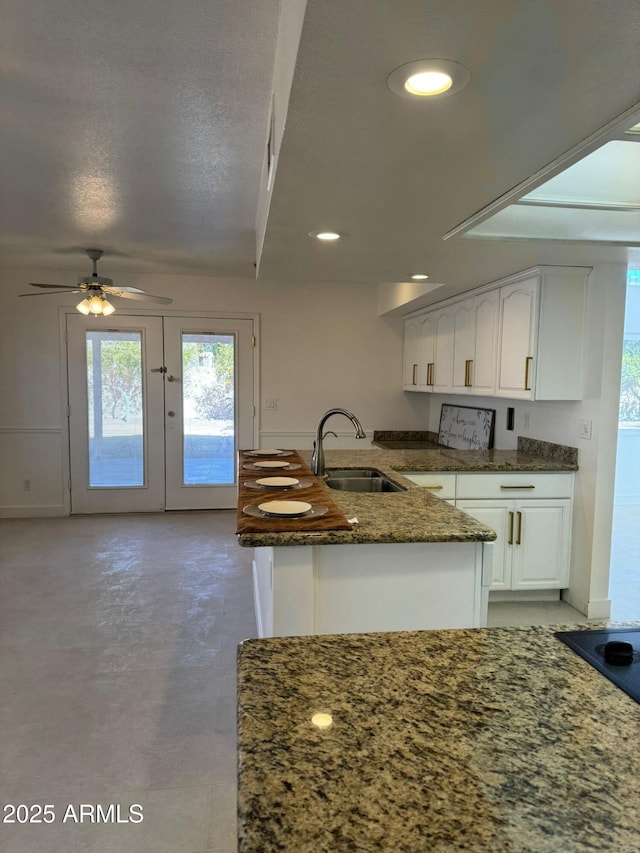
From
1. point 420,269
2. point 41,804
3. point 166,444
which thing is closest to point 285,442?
point 166,444

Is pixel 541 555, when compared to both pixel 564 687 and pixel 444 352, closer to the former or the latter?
pixel 444 352

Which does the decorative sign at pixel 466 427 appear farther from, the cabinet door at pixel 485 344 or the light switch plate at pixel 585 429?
the light switch plate at pixel 585 429

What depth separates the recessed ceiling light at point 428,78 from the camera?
1.08m

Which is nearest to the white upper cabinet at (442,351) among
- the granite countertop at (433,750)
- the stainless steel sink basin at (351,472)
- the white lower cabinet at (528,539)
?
the white lower cabinet at (528,539)

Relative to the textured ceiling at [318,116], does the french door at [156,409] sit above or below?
below

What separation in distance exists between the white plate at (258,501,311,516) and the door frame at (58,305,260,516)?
3.42 m

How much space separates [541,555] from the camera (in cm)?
335

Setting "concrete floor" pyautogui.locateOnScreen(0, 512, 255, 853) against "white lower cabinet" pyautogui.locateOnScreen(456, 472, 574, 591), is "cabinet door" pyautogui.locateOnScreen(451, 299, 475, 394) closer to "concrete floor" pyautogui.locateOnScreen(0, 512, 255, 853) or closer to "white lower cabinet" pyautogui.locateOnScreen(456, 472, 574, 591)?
"white lower cabinet" pyautogui.locateOnScreen(456, 472, 574, 591)

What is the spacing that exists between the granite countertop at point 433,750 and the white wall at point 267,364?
14.9 feet

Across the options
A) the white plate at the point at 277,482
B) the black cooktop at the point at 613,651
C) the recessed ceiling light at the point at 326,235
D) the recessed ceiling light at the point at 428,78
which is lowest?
the black cooktop at the point at 613,651

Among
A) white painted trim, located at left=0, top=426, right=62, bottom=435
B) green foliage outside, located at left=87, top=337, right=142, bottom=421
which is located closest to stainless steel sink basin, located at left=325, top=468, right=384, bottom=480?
green foliage outside, located at left=87, top=337, right=142, bottom=421

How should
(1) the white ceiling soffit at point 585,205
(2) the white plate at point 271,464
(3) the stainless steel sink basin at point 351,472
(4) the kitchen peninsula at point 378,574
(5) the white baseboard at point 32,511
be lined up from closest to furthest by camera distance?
(4) the kitchen peninsula at point 378,574 → (1) the white ceiling soffit at point 585,205 → (2) the white plate at point 271,464 → (3) the stainless steel sink basin at point 351,472 → (5) the white baseboard at point 32,511

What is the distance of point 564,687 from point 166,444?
16.3ft

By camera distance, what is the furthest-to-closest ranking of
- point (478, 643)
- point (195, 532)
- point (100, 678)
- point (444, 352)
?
point (195, 532), point (444, 352), point (100, 678), point (478, 643)
